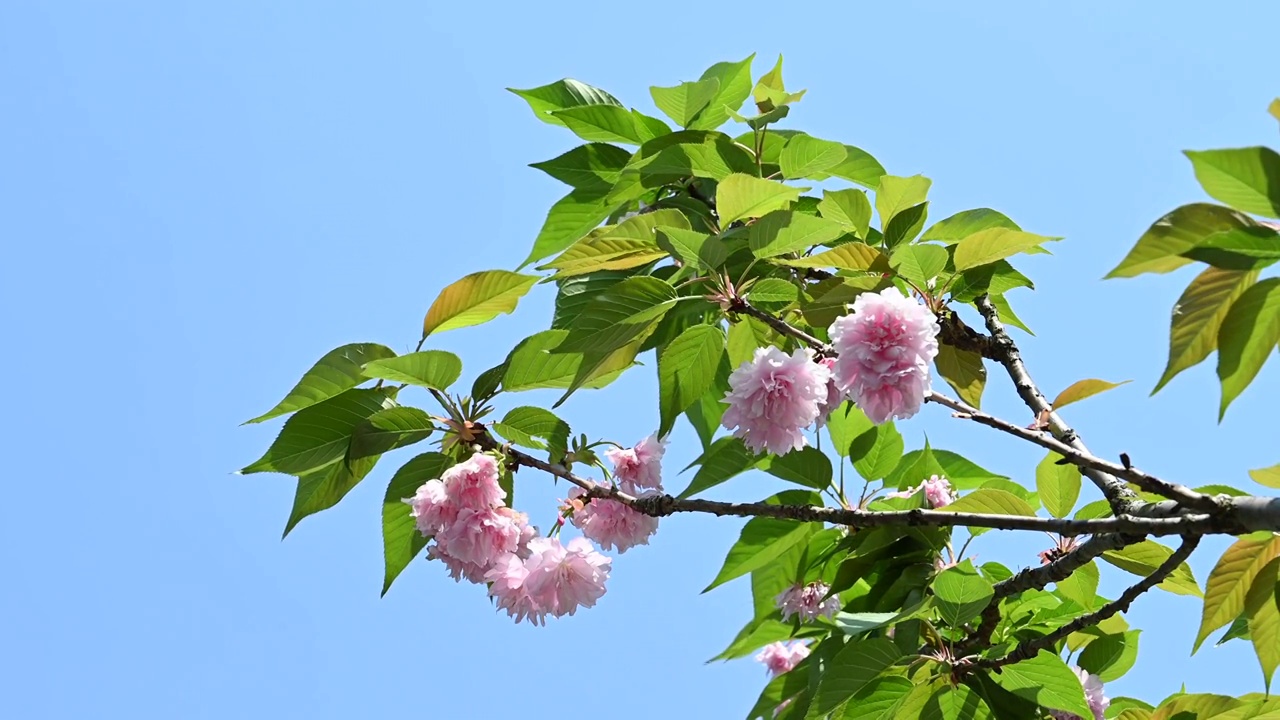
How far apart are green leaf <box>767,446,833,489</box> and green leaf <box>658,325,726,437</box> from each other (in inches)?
15.9

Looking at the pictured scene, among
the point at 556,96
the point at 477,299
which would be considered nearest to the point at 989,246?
the point at 477,299

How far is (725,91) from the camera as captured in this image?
214cm

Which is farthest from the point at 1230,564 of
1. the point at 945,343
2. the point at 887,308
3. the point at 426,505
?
the point at 426,505

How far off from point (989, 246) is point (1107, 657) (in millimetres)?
1005

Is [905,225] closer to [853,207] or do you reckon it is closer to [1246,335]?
[853,207]

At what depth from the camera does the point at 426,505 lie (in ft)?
5.51

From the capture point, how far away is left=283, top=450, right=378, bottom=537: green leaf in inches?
70.1

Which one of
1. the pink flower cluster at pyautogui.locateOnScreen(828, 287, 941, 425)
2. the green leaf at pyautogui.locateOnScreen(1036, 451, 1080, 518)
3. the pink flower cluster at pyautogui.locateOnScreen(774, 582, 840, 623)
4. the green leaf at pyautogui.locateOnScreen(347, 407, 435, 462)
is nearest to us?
the pink flower cluster at pyautogui.locateOnScreen(828, 287, 941, 425)

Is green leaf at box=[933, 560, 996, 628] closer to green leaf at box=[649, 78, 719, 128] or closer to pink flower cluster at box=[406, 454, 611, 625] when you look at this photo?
pink flower cluster at box=[406, 454, 611, 625]

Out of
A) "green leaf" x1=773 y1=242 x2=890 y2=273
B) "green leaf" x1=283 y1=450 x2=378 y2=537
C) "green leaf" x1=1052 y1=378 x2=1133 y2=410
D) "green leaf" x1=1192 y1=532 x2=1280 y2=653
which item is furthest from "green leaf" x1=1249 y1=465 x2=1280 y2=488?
"green leaf" x1=283 y1=450 x2=378 y2=537

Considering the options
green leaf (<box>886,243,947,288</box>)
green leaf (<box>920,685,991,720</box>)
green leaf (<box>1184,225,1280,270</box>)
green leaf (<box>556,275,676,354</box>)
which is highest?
green leaf (<box>886,243,947,288</box>)

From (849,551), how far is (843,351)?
0.64 metres

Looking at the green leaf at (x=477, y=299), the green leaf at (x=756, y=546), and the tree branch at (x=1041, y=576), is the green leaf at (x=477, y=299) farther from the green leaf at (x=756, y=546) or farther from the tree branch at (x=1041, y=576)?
the tree branch at (x=1041, y=576)

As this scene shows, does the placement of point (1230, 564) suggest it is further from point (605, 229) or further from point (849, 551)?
point (605, 229)
